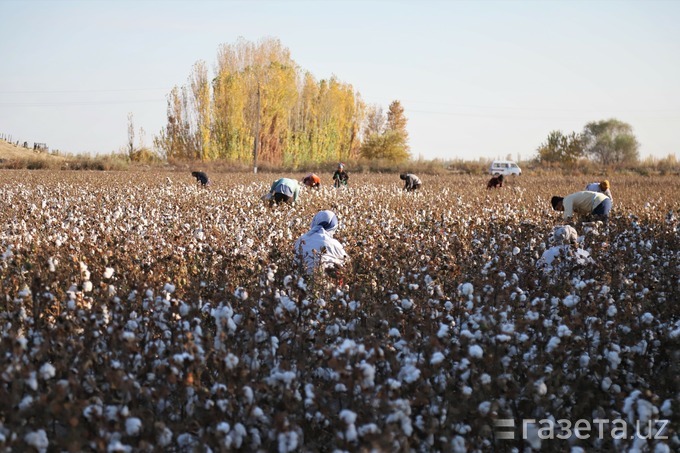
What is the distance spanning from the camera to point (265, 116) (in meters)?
57.1

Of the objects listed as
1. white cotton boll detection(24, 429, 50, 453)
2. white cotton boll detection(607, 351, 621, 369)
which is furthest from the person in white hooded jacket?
white cotton boll detection(24, 429, 50, 453)

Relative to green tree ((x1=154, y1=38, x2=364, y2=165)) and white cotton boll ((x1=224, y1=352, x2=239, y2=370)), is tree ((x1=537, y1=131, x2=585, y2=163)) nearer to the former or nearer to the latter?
green tree ((x1=154, y1=38, x2=364, y2=165))

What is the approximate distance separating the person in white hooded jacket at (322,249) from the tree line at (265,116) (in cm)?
4282

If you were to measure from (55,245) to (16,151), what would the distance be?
248ft

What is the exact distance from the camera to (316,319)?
5609mm

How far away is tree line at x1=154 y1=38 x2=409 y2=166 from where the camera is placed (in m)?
55.0

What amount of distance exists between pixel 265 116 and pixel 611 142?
4662cm

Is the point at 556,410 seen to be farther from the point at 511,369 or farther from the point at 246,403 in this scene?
the point at 246,403

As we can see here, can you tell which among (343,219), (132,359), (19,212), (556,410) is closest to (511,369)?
(556,410)

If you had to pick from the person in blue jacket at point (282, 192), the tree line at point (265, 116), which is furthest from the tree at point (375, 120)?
the person in blue jacket at point (282, 192)

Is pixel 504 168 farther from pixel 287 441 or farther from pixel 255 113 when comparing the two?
pixel 287 441

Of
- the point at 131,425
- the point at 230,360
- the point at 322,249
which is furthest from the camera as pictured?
the point at 322,249

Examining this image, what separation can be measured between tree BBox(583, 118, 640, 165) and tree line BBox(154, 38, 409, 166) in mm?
32484

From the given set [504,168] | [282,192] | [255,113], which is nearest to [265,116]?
[255,113]
